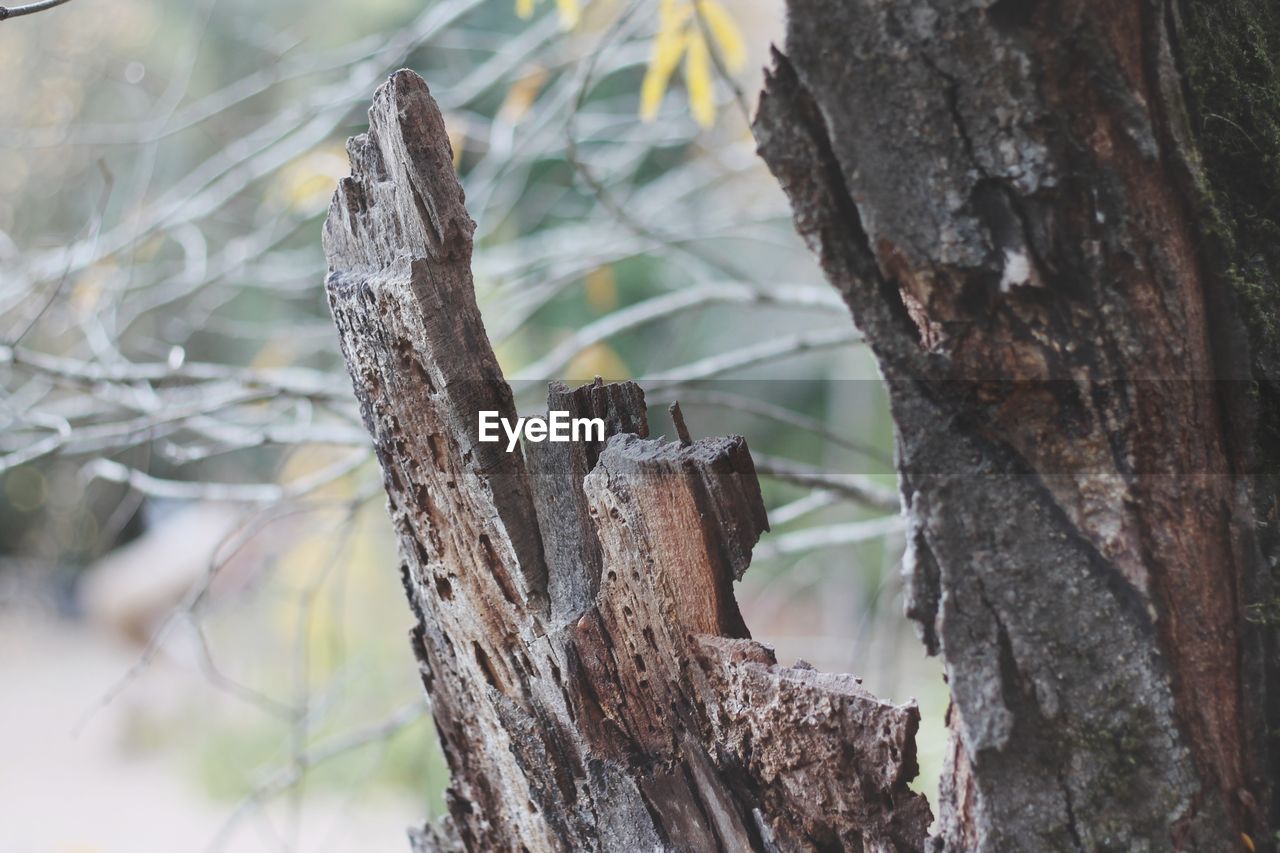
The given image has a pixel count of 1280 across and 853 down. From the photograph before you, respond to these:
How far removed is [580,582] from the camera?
623 mm

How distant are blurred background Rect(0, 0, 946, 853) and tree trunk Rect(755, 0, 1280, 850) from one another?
513 millimetres

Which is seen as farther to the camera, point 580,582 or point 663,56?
point 663,56

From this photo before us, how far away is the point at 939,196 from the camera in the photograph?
0.44 m

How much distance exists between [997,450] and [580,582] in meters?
0.27

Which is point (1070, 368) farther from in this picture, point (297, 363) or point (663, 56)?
point (297, 363)

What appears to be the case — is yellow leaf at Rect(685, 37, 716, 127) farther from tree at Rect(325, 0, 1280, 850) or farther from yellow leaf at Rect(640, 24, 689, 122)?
tree at Rect(325, 0, 1280, 850)

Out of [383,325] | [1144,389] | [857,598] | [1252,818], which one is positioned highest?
[857,598]

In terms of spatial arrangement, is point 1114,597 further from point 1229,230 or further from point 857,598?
point 857,598

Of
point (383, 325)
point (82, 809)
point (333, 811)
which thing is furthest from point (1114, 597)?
point (82, 809)

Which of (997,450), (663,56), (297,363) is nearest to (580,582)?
(997,450)

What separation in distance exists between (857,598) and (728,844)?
2749 millimetres

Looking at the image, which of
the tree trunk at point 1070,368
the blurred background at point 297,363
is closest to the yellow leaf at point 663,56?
the blurred background at point 297,363

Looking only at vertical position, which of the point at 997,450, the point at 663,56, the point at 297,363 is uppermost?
the point at 297,363

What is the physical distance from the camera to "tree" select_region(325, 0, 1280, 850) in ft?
1.45
